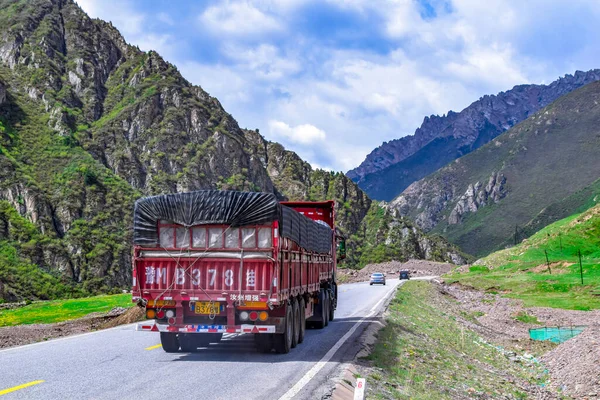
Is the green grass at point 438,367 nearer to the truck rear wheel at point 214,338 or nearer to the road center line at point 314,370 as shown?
the road center line at point 314,370

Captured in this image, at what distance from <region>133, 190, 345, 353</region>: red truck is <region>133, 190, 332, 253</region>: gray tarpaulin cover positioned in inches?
0.9

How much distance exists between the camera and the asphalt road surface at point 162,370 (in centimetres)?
917

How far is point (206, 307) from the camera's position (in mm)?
12742

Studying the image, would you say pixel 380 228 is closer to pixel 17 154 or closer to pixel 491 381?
pixel 17 154

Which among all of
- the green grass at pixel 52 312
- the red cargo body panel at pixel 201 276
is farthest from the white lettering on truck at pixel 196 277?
the green grass at pixel 52 312

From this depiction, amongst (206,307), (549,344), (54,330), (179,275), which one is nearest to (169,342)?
(206,307)

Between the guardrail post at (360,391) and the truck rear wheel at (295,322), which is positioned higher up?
the truck rear wheel at (295,322)

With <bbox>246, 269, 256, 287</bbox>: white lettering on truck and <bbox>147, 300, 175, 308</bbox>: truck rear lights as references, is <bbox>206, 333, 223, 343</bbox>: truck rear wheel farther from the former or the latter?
<bbox>246, 269, 256, 287</bbox>: white lettering on truck

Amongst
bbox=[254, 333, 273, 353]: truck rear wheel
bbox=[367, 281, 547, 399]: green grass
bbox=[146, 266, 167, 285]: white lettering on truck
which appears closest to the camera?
bbox=[367, 281, 547, 399]: green grass

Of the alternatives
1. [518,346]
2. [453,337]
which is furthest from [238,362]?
[518,346]

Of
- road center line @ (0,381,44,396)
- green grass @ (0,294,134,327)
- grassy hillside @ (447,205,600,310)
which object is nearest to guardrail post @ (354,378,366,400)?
road center line @ (0,381,44,396)

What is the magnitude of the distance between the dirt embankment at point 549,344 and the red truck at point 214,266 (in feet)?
31.8

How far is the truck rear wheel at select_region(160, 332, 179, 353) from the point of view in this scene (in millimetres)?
13516

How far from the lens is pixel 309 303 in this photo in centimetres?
1784
